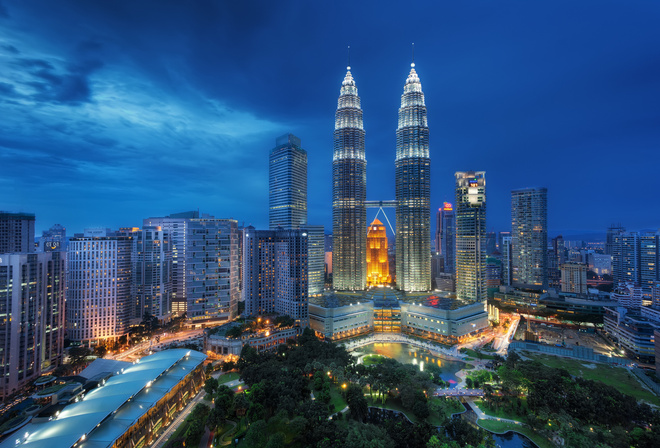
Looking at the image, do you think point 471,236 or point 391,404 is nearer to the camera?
point 391,404

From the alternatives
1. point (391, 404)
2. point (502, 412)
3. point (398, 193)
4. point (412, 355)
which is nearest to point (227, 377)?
point (391, 404)

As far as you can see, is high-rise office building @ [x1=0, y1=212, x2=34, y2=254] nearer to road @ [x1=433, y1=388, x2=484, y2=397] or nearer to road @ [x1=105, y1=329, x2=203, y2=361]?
road @ [x1=105, y1=329, x2=203, y2=361]

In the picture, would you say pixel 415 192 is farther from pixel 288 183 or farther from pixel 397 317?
pixel 288 183

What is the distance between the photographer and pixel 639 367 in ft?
175

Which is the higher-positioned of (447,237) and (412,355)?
(447,237)

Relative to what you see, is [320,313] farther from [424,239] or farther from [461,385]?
[424,239]

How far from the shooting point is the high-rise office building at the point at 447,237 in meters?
159

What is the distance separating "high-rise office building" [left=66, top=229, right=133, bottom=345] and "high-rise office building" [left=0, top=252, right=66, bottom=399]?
8.16 m

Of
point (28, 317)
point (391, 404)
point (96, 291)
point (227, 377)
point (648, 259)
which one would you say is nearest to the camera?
point (391, 404)

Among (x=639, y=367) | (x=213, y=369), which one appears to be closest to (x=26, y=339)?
(x=213, y=369)

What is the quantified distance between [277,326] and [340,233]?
42.6 m

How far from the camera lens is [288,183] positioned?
107 m

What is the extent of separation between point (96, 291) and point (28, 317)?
1664cm

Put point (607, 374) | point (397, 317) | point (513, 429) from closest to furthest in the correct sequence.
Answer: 1. point (513, 429)
2. point (607, 374)
3. point (397, 317)
